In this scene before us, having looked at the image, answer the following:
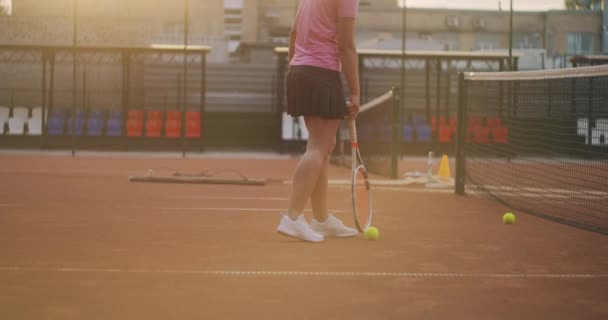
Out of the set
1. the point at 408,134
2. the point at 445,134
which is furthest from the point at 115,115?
the point at 445,134

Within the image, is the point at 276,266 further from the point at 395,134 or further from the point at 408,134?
the point at 408,134

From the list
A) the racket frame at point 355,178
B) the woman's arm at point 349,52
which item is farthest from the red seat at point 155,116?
the woman's arm at point 349,52

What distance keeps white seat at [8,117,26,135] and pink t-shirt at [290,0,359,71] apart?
19.5 meters

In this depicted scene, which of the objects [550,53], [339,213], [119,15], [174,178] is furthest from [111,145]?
[550,53]

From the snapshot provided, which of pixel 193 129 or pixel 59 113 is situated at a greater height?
pixel 59 113

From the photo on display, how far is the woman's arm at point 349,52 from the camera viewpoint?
4.91 meters

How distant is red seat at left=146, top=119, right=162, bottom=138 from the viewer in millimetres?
22969

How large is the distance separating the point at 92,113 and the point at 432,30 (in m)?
24.4

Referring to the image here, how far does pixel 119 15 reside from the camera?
85.3ft

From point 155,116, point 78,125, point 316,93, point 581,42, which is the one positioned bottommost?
point 78,125

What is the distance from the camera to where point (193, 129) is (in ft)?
74.8

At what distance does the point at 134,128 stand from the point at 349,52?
1881 centimetres

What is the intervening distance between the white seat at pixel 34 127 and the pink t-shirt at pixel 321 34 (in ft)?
63.9

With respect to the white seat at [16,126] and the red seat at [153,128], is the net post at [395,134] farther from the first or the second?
the white seat at [16,126]
